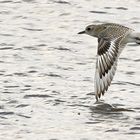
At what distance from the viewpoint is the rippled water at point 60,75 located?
437 inches

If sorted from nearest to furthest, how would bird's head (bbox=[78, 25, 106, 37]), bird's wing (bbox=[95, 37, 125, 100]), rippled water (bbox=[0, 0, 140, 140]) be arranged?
1. rippled water (bbox=[0, 0, 140, 140])
2. bird's wing (bbox=[95, 37, 125, 100])
3. bird's head (bbox=[78, 25, 106, 37])

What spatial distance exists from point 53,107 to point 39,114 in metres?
0.38

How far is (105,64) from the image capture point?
1284cm

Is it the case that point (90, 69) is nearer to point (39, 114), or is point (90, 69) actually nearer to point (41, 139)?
point (39, 114)

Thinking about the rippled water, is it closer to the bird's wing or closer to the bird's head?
the bird's wing

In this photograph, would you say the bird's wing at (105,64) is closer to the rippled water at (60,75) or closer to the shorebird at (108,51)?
the shorebird at (108,51)

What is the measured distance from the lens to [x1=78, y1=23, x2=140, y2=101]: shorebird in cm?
1259

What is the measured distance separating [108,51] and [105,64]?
0.20 meters

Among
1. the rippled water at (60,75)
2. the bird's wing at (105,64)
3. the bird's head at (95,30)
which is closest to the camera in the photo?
the rippled water at (60,75)

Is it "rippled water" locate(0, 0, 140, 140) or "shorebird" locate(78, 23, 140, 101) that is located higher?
"shorebird" locate(78, 23, 140, 101)

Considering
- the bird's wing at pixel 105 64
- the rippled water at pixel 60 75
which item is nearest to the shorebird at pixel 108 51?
the bird's wing at pixel 105 64

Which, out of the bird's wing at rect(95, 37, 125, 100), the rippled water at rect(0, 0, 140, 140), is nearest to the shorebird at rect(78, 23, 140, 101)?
the bird's wing at rect(95, 37, 125, 100)

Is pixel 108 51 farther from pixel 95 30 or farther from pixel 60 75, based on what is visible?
pixel 95 30

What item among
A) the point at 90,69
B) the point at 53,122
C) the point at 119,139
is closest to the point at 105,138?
the point at 119,139
